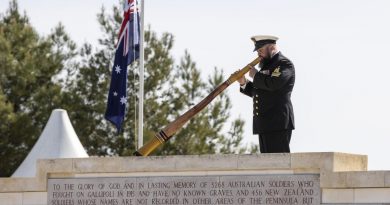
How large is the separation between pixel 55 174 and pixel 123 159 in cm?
100

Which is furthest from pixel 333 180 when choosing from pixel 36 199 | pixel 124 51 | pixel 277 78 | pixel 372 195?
pixel 124 51

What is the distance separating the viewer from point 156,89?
37.1 meters

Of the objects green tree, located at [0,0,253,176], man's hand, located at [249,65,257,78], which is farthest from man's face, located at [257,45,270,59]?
green tree, located at [0,0,253,176]

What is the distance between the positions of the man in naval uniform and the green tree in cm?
1966

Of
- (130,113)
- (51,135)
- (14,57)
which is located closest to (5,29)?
(14,57)

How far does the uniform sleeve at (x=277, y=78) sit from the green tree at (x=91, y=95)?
19855 millimetres

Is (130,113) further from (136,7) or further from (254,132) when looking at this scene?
(254,132)

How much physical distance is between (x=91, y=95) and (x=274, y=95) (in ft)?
70.5

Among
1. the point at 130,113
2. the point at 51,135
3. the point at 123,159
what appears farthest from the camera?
the point at 130,113

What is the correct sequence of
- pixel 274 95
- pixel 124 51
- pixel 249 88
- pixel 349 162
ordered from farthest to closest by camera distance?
pixel 124 51
pixel 249 88
pixel 274 95
pixel 349 162

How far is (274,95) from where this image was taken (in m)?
15.8

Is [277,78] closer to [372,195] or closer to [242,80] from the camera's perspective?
[242,80]

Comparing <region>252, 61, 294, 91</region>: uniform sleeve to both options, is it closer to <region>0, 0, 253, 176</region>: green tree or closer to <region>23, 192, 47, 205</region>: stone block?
<region>23, 192, 47, 205</region>: stone block

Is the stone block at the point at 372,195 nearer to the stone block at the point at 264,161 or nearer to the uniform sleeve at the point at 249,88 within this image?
the stone block at the point at 264,161
